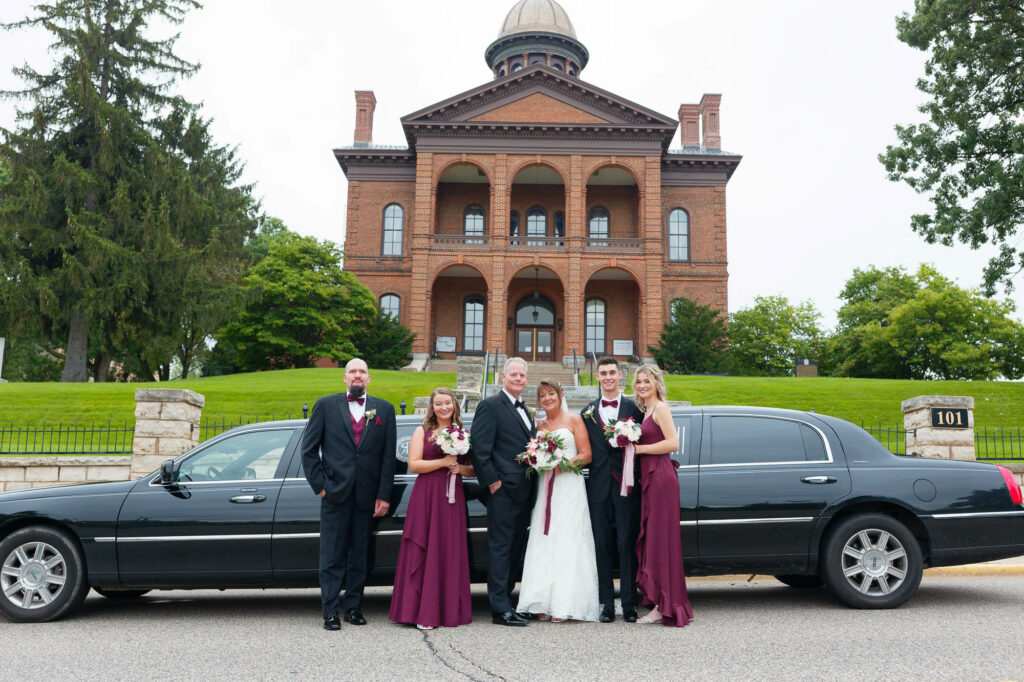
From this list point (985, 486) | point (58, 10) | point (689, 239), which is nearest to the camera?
point (985, 486)

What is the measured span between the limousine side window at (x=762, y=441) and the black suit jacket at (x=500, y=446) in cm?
160

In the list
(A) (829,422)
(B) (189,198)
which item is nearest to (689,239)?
(B) (189,198)

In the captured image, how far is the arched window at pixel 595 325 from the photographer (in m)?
36.8

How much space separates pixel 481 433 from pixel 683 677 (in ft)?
7.42

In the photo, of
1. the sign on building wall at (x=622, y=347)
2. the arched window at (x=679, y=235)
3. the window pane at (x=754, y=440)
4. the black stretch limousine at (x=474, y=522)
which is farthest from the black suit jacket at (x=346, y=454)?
the arched window at (x=679, y=235)

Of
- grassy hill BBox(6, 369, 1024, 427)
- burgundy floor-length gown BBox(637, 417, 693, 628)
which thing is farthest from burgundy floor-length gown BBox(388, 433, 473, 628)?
grassy hill BBox(6, 369, 1024, 427)

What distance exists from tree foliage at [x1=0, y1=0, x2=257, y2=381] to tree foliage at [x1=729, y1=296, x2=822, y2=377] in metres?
26.9

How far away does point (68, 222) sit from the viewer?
2647cm

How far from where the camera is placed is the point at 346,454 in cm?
589

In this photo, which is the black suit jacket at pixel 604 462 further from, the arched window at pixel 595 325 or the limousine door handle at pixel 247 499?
the arched window at pixel 595 325

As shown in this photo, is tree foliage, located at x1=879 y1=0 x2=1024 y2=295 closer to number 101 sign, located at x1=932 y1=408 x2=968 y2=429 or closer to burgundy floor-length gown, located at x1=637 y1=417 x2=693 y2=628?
number 101 sign, located at x1=932 y1=408 x2=968 y2=429

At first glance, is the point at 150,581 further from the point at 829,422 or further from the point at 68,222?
the point at 68,222

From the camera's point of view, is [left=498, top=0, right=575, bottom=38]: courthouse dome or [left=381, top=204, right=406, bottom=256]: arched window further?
[left=498, top=0, right=575, bottom=38]: courthouse dome

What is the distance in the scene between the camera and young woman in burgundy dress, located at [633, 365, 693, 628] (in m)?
5.78
